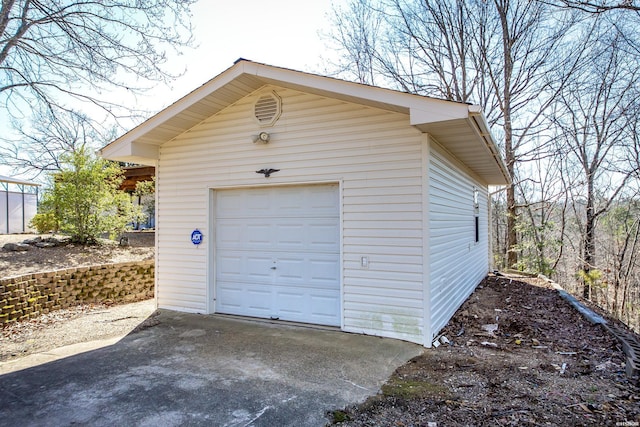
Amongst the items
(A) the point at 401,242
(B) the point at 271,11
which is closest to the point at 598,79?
(B) the point at 271,11

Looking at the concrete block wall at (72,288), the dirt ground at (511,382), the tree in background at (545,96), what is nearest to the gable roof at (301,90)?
the concrete block wall at (72,288)

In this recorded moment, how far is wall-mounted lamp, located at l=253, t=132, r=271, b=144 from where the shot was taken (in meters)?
5.62

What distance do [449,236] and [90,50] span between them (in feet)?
27.6

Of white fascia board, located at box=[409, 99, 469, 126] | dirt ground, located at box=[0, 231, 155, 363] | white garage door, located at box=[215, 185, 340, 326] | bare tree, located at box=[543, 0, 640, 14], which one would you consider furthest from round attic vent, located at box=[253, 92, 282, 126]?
bare tree, located at box=[543, 0, 640, 14]

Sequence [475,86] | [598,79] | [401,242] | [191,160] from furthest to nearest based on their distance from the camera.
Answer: [475,86] < [598,79] < [191,160] < [401,242]

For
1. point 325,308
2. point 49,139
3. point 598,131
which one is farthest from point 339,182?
point 49,139

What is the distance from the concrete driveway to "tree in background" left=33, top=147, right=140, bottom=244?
5.70 meters

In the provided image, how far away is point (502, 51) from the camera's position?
13477 millimetres

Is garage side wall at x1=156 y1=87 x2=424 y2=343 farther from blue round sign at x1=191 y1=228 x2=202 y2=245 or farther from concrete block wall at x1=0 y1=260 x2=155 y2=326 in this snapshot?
concrete block wall at x1=0 y1=260 x2=155 y2=326

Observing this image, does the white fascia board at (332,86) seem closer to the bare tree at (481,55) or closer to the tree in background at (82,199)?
the tree in background at (82,199)

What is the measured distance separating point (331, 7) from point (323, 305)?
40.7 ft

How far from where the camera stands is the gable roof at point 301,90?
4352 mm

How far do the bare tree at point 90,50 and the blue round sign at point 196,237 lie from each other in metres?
4.40

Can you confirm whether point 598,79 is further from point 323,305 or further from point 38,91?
point 38,91
